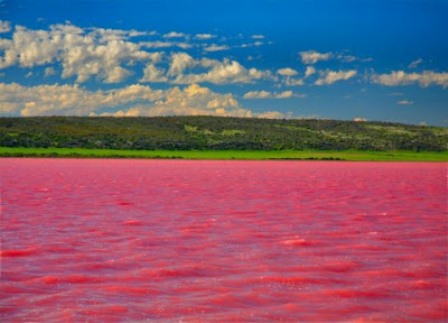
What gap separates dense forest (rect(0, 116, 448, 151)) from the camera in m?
107

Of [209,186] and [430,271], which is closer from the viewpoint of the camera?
[430,271]

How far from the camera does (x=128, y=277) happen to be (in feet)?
30.7

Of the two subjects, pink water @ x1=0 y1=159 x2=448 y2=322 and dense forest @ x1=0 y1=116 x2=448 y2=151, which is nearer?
pink water @ x1=0 y1=159 x2=448 y2=322

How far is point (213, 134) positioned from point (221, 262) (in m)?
120

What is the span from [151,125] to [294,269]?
135006 mm

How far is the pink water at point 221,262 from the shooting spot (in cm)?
770

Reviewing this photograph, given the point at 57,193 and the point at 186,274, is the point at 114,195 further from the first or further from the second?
the point at 186,274

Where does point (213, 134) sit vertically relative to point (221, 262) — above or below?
above

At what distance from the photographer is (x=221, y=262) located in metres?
10.5

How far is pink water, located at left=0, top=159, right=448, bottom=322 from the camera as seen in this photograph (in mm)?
7695

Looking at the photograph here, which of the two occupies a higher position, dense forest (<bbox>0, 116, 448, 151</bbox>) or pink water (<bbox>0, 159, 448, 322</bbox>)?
dense forest (<bbox>0, 116, 448, 151</bbox>)

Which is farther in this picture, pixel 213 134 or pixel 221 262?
pixel 213 134

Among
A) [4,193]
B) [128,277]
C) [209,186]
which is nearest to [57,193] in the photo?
[4,193]

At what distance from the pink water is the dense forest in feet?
278
